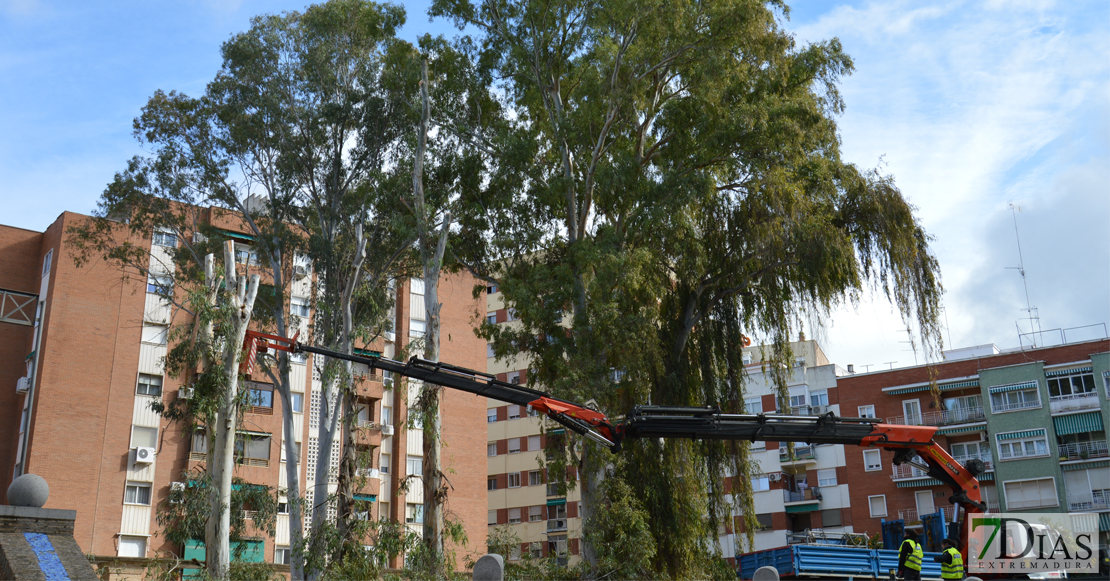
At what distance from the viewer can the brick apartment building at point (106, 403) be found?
Result: 35.8 m

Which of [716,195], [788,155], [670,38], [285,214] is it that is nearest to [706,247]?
[716,195]

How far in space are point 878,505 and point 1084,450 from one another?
10.8 m

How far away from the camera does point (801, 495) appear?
5475 centimetres

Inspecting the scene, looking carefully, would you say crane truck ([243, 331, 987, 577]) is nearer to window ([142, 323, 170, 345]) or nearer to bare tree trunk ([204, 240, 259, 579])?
bare tree trunk ([204, 240, 259, 579])

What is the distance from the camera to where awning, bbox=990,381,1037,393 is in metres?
50.6

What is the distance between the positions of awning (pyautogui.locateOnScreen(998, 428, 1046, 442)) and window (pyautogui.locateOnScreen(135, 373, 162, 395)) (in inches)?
1678

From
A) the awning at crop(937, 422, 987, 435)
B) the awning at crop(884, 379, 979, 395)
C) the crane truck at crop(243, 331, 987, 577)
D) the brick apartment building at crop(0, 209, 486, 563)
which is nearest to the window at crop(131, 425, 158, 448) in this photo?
the brick apartment building at crop(0, 209, 486, 563)

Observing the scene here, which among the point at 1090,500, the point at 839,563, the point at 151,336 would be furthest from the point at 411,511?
the point at 1090,500

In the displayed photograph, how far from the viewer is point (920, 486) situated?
5128 cm

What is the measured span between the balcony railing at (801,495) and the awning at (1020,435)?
34.1 feet

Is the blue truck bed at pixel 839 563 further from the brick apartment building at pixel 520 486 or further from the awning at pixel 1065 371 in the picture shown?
the brick apartment building at pixel 520 486

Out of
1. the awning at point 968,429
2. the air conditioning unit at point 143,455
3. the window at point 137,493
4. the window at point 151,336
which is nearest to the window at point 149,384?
the window at point 151,336

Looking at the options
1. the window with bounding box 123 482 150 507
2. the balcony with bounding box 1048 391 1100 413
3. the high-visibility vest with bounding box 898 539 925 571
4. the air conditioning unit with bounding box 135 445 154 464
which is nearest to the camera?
the high-visibility vest with bounding box 898 539 925 571

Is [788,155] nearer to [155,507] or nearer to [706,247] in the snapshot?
[706,247]
